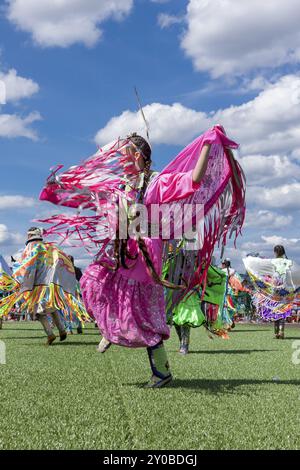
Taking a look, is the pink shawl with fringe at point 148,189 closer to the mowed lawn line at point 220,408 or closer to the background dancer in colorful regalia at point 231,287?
the mowed lawn line at point 220,408

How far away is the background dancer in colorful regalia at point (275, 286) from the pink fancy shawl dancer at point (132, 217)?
8541mm

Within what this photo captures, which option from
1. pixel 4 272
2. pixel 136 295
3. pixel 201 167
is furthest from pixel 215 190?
pixel 4 272

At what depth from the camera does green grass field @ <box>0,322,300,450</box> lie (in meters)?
2.98

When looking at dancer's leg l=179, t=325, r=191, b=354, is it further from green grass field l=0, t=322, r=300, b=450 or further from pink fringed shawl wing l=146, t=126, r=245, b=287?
pink fringed shawl wing l=146, t=126, r=245, b=287

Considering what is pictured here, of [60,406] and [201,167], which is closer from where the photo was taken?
[60,406]

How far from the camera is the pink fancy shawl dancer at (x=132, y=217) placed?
14.9ft

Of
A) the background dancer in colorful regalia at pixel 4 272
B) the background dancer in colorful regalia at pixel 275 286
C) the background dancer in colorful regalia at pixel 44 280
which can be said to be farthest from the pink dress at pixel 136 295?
the background dancer in colorful regalia at pixel 275 286

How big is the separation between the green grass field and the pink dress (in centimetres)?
42

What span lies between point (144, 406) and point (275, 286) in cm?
998

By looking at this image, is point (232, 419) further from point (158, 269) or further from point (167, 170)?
point (167, 170)

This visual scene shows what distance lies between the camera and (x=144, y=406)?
3.83 meters

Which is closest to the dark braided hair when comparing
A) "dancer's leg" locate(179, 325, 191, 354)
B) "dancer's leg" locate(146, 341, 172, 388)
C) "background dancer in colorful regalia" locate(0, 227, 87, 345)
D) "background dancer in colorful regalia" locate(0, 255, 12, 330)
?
"dancer's leg" locate(146, 341, 172, 388)

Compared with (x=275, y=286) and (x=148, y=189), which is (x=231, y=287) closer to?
(x=275, y=286)

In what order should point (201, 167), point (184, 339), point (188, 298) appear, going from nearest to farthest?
point (201, 167), point (188, 298), point (184, 339)
